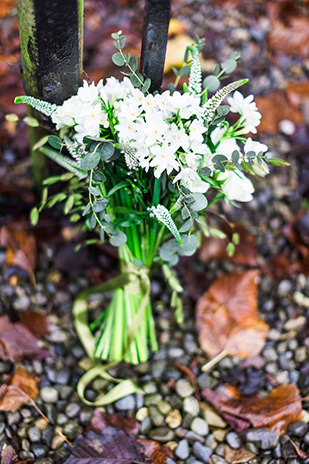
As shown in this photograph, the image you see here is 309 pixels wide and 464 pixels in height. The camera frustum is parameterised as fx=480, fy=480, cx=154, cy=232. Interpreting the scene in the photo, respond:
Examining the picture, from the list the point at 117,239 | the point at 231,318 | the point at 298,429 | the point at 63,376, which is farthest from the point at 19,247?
the point at 298,429

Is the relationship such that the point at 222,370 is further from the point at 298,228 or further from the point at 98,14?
the point at 98,14

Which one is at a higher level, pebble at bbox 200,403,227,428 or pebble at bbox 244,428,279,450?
pebble at bbox 200,403,227,428

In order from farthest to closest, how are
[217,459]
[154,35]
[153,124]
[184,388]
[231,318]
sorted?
[231,318]
[184,388]
[217,459]
[154,35]
[153,124]

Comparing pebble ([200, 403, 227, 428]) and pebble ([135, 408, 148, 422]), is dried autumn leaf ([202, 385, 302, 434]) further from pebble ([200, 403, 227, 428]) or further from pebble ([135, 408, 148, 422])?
pebble ([135, 408, 148, 422])

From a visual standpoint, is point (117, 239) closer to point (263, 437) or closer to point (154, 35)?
point (154, 35)

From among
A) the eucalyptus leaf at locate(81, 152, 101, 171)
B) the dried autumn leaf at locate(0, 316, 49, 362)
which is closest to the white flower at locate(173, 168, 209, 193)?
the eucalyptus leaf at locate(81, 152, 101, 171)

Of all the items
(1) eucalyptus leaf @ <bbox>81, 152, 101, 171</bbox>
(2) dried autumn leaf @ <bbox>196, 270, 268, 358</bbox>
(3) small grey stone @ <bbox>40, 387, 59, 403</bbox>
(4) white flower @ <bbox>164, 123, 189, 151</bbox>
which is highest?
(4) white flower @ <bbox>164, 123, 189, 151</bbox>
